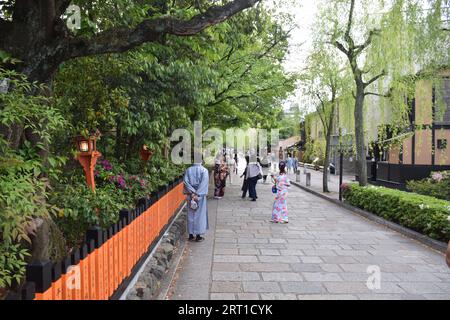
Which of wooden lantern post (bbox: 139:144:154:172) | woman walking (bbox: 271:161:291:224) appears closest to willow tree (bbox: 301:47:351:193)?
woman walking (bbox: 271:161:291:224)

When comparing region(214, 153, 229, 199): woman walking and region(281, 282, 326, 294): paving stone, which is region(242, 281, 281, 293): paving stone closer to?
region(281, 282, 326, 294): paving stone

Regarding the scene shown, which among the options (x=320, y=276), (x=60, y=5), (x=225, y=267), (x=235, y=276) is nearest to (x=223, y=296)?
(x=235, y=276)

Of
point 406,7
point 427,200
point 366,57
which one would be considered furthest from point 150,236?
point 366,57

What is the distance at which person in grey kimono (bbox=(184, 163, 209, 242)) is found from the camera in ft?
26.0

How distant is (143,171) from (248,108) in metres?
8.66

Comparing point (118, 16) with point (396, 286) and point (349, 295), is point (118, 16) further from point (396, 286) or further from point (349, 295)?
point (396, 286)

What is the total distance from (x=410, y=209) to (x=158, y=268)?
6818mm

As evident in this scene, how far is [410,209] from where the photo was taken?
935 centimetres

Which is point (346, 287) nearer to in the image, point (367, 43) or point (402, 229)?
point (402, 229)

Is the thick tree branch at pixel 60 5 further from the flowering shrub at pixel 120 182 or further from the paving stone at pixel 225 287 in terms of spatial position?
the paving stone at pixel 225 287

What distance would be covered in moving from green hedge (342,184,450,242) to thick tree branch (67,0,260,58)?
20.9ft

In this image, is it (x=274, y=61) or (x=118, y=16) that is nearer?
(x=118, y=16)

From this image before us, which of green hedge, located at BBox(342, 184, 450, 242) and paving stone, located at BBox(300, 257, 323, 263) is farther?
green hedge, located at BBox(342, 184, 450, 242)

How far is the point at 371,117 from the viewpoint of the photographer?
18.5 metres
